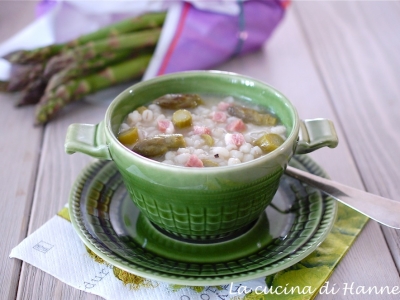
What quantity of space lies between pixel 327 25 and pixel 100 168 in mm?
1786

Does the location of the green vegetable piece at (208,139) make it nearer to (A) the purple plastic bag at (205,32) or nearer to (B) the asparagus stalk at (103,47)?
(A) the purple plastic bag at (205,32)

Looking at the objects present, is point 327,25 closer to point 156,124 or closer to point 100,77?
point 100,77

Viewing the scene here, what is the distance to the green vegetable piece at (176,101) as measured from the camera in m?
1.35

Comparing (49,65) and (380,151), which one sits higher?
(380,151)

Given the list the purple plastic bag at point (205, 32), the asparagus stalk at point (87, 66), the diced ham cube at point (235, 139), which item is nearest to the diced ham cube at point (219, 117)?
the diced ham cube at point (235, 139)

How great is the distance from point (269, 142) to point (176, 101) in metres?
A: 0.32

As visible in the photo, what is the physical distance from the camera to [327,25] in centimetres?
267

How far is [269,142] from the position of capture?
116 centimetres

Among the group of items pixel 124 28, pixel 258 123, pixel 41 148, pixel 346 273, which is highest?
pixel 258 123

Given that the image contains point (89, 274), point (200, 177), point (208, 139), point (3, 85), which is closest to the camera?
point (200, 177)

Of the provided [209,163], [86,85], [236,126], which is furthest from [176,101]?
[86,85]

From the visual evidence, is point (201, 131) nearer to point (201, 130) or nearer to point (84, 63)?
point (201, 130)

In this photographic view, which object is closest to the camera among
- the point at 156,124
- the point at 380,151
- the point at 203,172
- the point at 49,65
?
the point at 203,172

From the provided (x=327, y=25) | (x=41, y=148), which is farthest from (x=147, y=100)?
(x=327, y=25)
